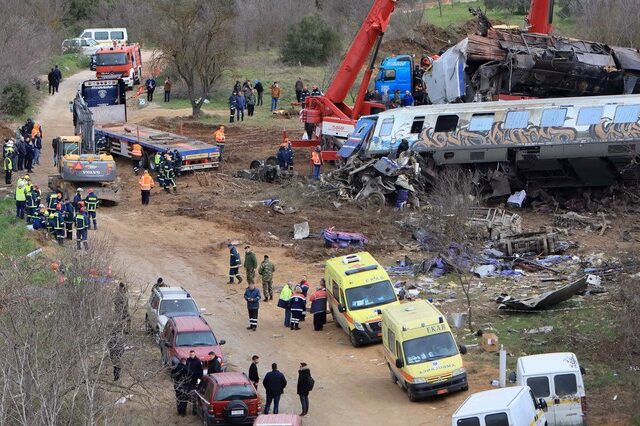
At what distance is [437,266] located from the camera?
1220 inches

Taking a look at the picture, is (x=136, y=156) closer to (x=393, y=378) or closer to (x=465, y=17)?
(x=393, y=378)

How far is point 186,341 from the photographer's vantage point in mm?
24406

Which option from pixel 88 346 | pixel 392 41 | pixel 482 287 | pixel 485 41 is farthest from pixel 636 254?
pixel 392 41

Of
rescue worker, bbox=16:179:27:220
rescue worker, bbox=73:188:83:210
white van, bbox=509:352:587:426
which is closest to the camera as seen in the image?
white van, bbox=509:352:587:426

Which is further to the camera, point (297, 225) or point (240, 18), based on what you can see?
point (240, 18)

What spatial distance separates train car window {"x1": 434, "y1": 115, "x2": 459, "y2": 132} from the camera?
36938mm

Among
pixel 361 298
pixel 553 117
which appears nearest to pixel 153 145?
pixel 553 117

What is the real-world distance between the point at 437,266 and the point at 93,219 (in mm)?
10888

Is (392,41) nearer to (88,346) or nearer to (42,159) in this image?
(42,159)

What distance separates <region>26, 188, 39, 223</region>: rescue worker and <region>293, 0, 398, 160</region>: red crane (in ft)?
36.1

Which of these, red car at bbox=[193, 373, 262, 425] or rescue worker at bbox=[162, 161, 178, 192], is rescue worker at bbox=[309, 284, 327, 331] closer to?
red car at bbox=[193, 373, 262, 425]

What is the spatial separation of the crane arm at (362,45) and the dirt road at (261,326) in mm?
7257

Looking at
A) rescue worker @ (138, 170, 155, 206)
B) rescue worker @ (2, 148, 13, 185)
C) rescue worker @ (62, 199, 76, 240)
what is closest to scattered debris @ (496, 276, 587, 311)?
rescue worker @ (62, 199, 76, 240)

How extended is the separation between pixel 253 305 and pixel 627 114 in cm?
1458
